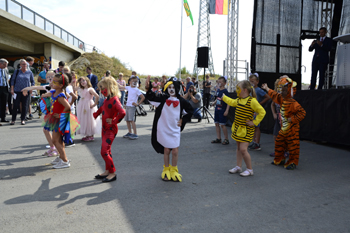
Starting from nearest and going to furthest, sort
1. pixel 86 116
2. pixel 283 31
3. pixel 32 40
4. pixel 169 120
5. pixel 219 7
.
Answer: pixel 169 120
pixel 86 116
pixel 283 31
pixel 219 7
pixel 32 40

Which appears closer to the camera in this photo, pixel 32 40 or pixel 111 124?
pixel 111 124

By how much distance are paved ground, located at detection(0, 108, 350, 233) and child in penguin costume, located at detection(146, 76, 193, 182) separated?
38 centimetres

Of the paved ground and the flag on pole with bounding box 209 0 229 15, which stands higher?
the flag on pole with bounding box 209 0 229 15

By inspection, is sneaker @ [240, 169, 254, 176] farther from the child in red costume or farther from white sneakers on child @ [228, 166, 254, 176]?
the child in red costume

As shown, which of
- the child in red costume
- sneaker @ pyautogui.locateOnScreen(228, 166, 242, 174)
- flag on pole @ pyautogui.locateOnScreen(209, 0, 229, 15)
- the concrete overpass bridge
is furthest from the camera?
the concrete overpass bridge

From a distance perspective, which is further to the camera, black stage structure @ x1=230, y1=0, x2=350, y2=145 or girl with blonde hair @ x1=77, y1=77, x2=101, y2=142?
black stage structure @ x1=230, y1=0, x2=350, y2=145

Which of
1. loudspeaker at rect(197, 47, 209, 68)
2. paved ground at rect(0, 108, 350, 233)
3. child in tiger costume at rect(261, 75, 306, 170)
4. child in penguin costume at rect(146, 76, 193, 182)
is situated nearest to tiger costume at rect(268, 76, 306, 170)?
child in tiger costume at rect(261, 75, 306, 170)

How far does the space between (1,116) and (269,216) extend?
11616mm

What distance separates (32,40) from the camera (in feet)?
112

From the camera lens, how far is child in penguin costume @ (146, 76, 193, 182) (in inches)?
184

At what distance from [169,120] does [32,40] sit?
3572 centimetres

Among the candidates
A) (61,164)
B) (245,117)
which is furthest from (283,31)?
(61,164)

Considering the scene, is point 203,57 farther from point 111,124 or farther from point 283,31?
point 111,124

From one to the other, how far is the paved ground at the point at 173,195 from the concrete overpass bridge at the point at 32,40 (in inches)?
961
